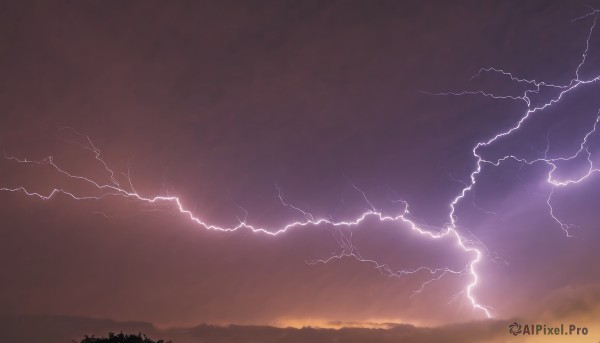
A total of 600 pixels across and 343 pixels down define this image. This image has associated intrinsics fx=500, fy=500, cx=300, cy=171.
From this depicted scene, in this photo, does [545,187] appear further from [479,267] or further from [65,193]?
[65,193]

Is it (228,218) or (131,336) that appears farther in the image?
(228,218)

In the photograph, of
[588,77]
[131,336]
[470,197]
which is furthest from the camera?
[470,197]

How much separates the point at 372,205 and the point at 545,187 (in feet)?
16.4

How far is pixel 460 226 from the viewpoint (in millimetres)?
14844

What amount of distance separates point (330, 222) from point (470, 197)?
419 cm

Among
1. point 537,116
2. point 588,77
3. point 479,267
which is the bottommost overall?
point 479,267

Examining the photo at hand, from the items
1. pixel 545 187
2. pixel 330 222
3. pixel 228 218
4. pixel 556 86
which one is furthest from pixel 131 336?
pixel 556 86

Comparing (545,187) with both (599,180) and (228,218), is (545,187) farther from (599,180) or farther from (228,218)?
(228,218)

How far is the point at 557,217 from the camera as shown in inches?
574

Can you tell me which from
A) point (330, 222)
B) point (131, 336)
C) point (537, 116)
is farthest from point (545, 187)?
point (131, 336)

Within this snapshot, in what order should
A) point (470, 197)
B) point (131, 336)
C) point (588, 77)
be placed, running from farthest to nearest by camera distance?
point (470, 197) < point (588, 77) < point (131, 336)

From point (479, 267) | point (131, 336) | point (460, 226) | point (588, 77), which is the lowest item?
point (131, 336)

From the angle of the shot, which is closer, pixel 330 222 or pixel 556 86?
pixel 556 86

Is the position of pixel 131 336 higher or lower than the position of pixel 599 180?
lower
